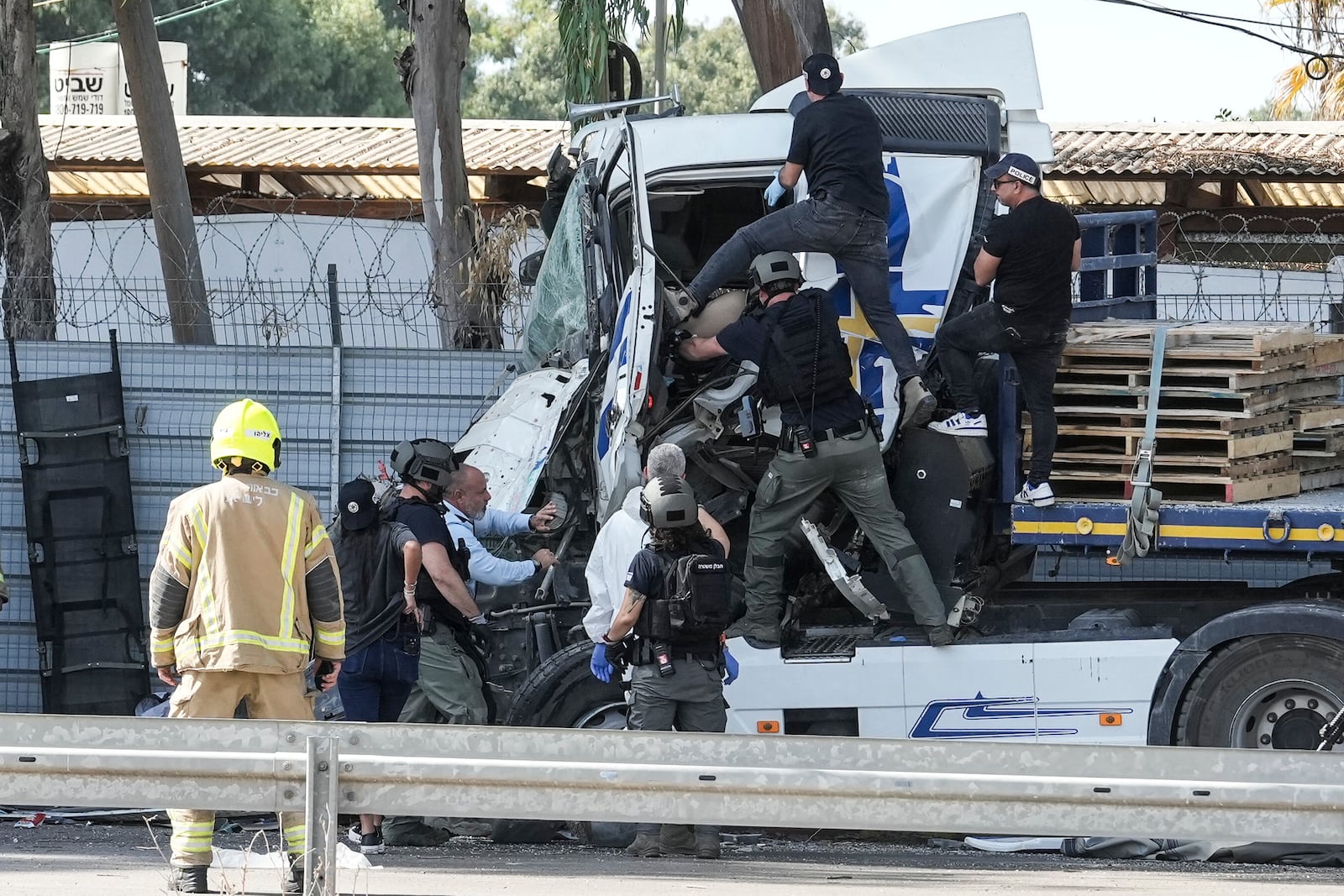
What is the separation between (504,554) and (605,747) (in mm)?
4013

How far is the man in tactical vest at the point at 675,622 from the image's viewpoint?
6.99m

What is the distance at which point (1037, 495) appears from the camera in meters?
7.45

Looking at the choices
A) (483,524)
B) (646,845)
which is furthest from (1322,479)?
(483,524)

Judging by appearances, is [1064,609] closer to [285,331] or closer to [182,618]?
[182,618]

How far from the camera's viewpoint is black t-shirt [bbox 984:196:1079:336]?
756 cm

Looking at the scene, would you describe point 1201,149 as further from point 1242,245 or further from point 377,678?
point 377,678

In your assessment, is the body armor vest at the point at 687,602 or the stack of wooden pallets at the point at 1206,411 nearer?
the body armor vest at the point at 687,602

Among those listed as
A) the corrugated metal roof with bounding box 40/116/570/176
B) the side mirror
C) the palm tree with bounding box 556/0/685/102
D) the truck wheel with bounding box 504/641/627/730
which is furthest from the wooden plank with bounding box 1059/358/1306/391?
the corrugated metal roof with bounding box 40/116/570/176

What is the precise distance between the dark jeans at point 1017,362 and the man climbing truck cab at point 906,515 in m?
0.19

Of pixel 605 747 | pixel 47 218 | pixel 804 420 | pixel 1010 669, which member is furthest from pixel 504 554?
pixel 47 218

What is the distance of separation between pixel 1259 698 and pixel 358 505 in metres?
4.24

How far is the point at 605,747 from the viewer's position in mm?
4992

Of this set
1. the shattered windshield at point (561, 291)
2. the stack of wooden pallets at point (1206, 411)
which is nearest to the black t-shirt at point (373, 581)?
the shattered windshield at point (561, 291)

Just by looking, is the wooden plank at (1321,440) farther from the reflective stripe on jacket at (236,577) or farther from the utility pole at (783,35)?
the utility pole at (783,35)
